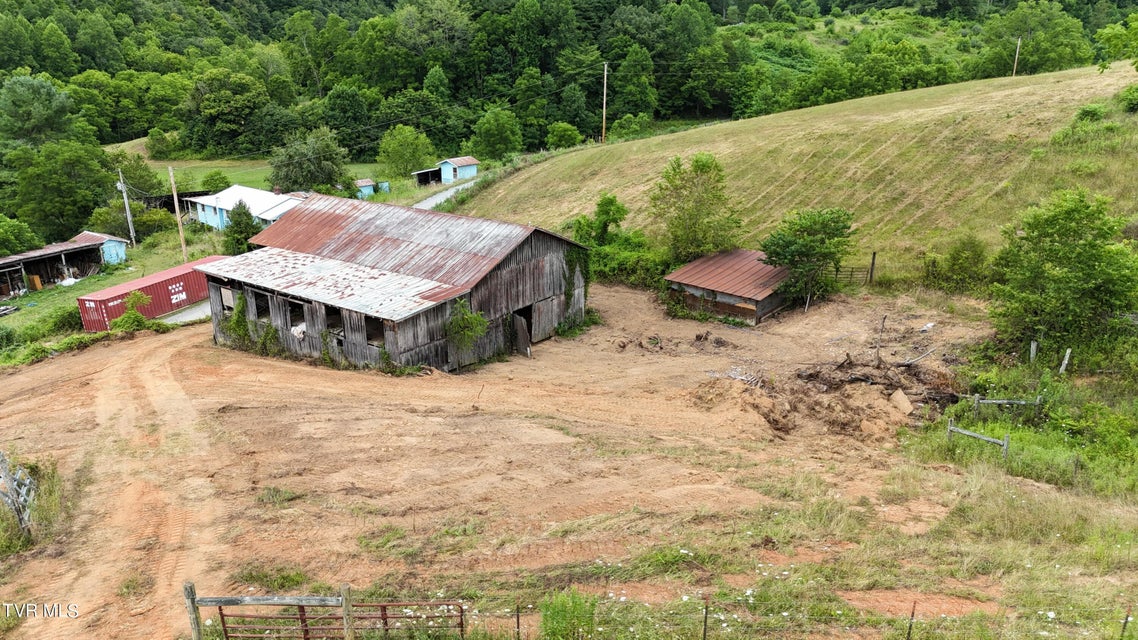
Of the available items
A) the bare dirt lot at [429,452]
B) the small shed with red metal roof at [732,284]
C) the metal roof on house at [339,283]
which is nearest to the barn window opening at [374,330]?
the metal roof on house at [339,283]

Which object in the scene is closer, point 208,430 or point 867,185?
point 208,430

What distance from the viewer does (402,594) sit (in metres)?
12.1

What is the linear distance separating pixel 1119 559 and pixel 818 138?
4000 centimetres

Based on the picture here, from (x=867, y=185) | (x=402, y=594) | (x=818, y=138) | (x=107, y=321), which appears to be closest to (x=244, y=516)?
(x=402, y=594)

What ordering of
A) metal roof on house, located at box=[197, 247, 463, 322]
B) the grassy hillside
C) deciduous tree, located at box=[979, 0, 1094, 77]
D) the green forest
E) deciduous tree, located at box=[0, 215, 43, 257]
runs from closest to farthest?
1. metal roof on house, located at box=[197, 247, 463, 322]
2. the grassy hillside
3. deciduous tree, located at box=[0, 215, 43, 257]
4. deciduous tree, located at box=[979, 0, 1094, 77]
5. the green forest

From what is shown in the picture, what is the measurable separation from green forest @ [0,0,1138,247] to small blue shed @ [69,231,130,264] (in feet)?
91.3

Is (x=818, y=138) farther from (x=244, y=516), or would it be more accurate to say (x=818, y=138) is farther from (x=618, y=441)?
(x=244, y=516)

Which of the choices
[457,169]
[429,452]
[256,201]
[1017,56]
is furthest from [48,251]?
[1017,56]

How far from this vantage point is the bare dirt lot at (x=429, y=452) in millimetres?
13305

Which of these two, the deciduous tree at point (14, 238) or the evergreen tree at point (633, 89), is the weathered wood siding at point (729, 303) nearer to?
the deciduous tree at point (14, 238)

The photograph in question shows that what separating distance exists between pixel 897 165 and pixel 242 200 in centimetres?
4516

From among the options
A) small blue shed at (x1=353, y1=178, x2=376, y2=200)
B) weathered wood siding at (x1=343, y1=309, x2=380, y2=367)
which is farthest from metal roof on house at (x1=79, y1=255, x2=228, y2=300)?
small blue shed at (x1=353, y1=178, x2=376, y2=200)

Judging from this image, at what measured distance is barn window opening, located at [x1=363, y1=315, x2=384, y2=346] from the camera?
25969mm

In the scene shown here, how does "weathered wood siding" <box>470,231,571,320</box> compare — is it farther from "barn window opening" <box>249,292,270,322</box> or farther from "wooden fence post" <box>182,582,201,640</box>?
"wooden fence post" <box>182,582,201,640</box>
